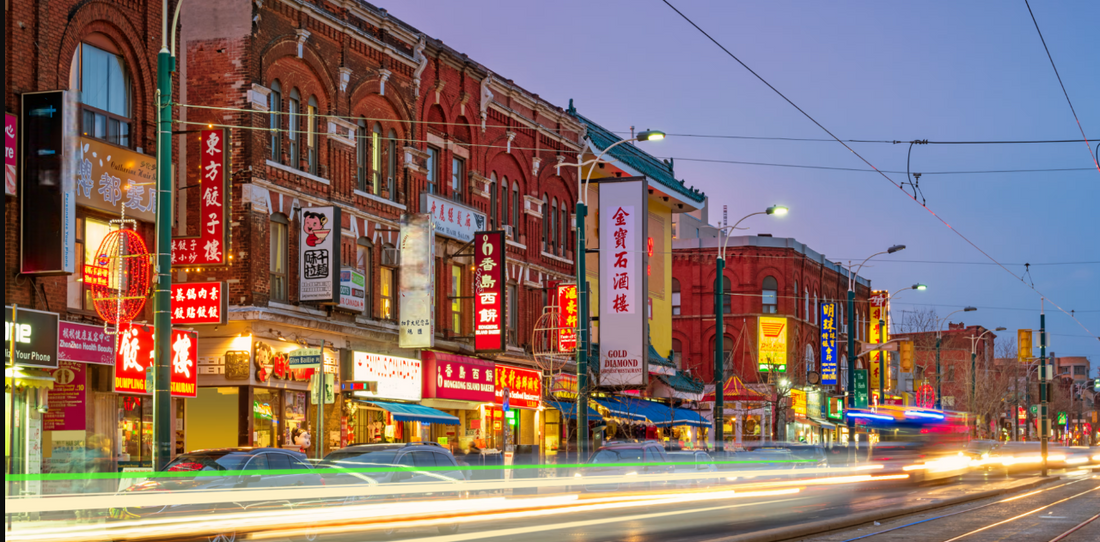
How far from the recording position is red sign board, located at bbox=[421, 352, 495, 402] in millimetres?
37688

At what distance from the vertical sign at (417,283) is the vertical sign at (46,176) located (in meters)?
12.3

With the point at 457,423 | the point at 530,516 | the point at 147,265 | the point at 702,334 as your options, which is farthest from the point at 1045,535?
the point at 702,334

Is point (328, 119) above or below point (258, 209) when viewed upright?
above

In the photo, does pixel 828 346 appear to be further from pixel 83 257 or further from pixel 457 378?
pixel 83 257

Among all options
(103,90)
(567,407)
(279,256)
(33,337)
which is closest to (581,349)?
(279,256)

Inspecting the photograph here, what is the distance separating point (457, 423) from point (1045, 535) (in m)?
20.3

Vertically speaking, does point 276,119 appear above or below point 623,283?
above

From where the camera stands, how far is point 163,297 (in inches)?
730

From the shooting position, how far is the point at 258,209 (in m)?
30.8

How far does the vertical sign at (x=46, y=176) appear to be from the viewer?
24.2 metres

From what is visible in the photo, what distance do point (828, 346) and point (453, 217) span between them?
36958mm

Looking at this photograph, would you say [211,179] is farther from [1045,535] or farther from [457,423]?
[1045,535]

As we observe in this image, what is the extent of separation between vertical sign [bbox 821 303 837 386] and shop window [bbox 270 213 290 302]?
43.6 meters

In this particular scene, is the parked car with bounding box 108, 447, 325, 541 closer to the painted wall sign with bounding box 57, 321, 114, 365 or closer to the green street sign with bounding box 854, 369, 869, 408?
the painted wall sign with bounding box 57, 321, 114, 365
